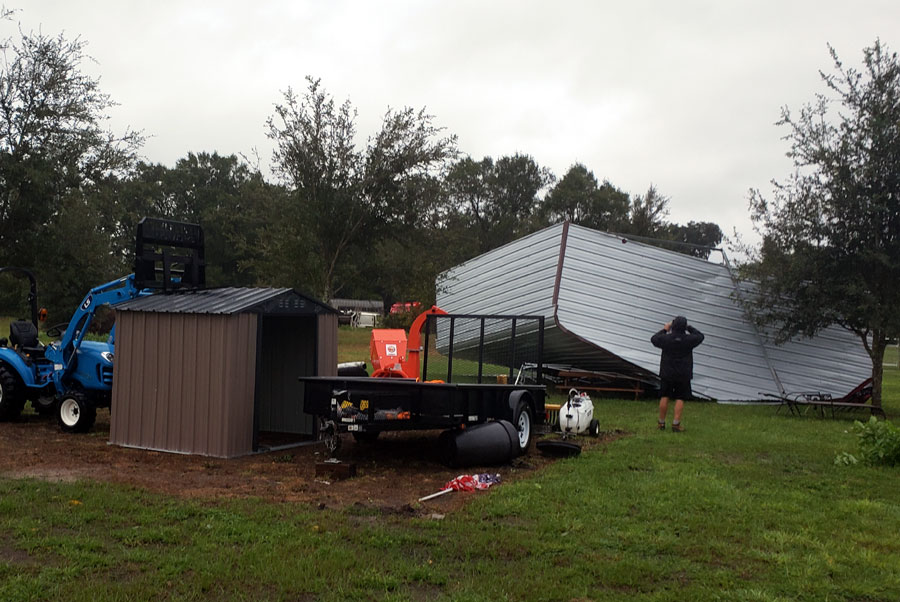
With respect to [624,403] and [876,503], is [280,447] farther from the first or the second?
[624,403]

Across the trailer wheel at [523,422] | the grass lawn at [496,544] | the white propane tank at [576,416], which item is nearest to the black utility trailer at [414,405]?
the trailer wheel at [523,422]

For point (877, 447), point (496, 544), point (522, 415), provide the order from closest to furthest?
point (496, 544) < point (877, 447) < point (522, 415)

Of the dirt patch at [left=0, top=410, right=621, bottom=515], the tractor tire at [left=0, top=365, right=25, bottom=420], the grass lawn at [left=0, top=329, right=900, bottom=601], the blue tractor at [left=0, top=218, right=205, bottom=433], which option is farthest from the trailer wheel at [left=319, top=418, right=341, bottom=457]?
the tractor tire at [left=0, top=365, right=25, bottom=420]

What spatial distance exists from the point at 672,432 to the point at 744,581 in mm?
7486

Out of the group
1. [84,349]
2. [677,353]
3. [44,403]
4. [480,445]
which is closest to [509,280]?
[677,353]

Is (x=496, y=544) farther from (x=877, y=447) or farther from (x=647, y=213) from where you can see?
(x=647, y=213)

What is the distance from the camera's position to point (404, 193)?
19.5 metres

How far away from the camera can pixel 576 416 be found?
39.2 ft

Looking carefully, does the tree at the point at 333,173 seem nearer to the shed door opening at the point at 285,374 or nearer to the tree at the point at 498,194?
the shed door opening at the point at 285,374

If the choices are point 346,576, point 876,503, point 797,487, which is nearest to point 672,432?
point 797,487

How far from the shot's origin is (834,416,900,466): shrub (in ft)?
32.0

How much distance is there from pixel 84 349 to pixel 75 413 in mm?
985

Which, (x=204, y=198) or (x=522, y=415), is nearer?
(x=522, y=415)

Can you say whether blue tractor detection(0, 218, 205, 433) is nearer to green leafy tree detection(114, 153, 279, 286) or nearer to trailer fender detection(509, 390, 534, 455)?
trailer fender detection(509, 390, 534, 455)
